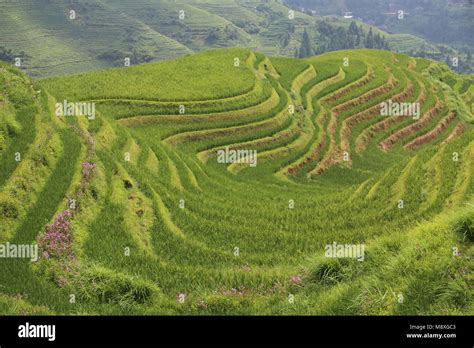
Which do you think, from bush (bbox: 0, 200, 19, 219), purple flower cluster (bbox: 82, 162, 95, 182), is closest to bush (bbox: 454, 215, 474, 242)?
purple flower cluster (bbox: 82, 162, 95, 182)

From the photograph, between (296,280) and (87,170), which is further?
(87,170)

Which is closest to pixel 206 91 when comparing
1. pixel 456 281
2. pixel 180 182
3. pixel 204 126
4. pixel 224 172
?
pixel 204 126

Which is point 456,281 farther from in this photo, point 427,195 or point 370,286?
point 427,195

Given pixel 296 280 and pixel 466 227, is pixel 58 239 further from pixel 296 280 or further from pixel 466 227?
pixel 466 227

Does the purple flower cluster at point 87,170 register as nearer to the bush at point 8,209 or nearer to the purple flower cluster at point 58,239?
the purple flower cluster at point 58,239

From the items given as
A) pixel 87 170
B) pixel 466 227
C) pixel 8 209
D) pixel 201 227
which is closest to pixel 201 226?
pixel 201 227

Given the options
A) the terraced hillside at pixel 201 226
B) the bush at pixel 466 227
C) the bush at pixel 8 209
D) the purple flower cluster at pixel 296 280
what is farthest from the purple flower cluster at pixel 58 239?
the bush at pixel 466 227

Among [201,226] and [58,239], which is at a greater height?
[58,239]

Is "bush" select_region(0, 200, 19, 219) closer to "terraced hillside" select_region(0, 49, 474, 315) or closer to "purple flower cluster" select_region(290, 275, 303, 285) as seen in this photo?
"terraced hillside" select_region(0, 49, 474, 315)
